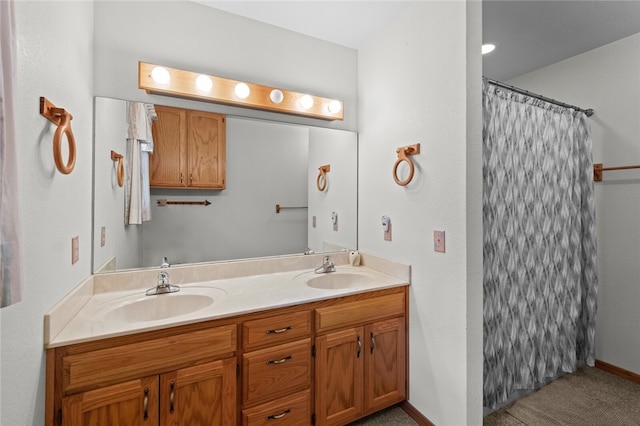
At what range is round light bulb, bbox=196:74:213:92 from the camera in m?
1.75

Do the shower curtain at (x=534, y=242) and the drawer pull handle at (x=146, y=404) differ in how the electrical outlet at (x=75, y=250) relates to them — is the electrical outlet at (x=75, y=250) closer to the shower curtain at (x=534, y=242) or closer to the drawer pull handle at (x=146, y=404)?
the drawer pull handle at (x=146, y=404)

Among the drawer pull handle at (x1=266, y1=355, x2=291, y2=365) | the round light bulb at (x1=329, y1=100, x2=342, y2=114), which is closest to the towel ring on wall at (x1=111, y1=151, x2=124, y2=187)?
the drawer pull handle at (x1=266, y1=355, x2=291, y2=365)

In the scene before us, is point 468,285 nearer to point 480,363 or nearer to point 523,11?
point 480,363

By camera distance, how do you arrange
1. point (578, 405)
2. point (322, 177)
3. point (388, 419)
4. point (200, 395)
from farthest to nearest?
1. point (322, 177)
2. point (578, 405)
3. point (388, 419)
4. point (200, 395)

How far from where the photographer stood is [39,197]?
99 cm

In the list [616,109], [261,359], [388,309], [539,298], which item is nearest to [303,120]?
[388,309]

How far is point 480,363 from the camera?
1.54m

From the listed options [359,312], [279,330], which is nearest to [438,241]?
[359,312]

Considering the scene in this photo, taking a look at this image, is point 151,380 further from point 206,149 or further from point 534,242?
point 534,242

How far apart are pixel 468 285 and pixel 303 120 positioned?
1.51 meters

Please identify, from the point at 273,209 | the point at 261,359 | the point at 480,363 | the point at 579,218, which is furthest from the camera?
the point at 579,218

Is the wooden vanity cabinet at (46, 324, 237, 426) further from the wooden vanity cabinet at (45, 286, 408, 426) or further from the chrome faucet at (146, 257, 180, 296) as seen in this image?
the chrome faucet at (146, 257, 180, 296)

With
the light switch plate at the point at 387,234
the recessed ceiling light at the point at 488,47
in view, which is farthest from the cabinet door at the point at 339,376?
the recessed ceiling light at the point at 488,47

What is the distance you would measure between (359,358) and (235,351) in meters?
0.72
